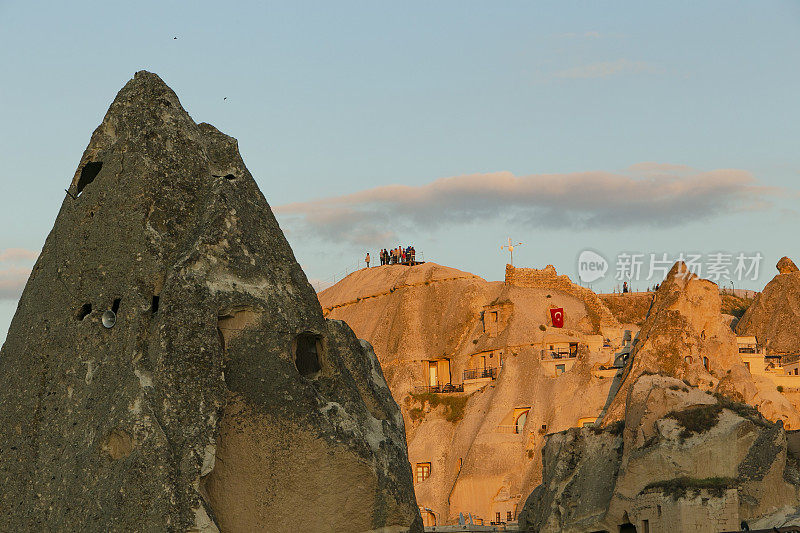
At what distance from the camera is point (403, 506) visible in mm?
23344

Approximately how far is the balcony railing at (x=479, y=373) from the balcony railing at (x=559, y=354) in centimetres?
430

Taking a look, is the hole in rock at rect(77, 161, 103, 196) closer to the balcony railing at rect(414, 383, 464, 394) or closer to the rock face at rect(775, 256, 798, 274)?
the balcony railing at rect(414, 383, 464, 394)

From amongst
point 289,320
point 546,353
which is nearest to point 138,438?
point 289,320

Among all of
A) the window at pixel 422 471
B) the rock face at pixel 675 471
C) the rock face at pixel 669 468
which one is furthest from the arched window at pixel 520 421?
the rock face at pixel 675 471

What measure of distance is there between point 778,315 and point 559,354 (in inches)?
720

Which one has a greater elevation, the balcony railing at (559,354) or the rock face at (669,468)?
the balcony railing at (559,354)

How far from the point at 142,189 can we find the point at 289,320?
11.2 feet

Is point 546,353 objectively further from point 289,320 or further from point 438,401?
point 289,320

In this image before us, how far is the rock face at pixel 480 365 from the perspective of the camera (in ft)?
239

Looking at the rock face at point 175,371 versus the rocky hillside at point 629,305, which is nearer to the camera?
the rock face at point 175,371

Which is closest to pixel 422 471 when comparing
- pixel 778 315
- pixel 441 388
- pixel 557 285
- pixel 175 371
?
pixel 441 388

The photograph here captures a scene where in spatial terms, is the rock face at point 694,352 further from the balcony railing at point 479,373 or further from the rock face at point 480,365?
the balcony railing at point 479,373

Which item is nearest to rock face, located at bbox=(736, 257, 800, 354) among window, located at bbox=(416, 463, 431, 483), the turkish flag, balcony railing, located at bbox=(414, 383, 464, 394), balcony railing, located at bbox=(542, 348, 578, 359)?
the turkish flag

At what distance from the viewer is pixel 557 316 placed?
87.7 metres
